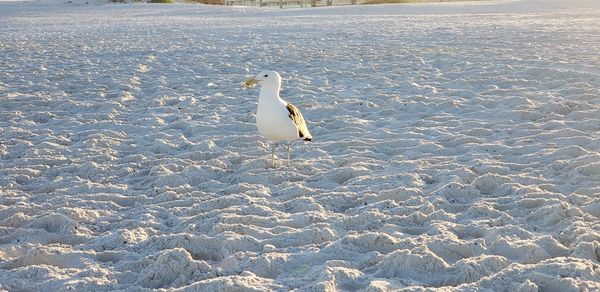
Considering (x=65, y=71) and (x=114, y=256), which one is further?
(x=65, y=71)

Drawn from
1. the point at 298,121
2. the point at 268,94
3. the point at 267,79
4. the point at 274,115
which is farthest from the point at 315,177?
the point at 267,79

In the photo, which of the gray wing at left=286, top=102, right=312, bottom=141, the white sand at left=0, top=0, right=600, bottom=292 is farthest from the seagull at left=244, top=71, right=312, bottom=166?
the white sand at left=0, top=0, right=600, bottom=292

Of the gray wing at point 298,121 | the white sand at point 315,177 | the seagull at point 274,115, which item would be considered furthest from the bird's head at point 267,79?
the white sand at point 315,177

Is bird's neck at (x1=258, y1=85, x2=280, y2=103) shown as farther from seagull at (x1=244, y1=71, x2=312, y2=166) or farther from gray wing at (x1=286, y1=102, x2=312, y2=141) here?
gray wing at (x1=286, y1=102, x2=312, y2=141)

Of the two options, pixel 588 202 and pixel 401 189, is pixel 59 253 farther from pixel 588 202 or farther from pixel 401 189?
pixel 588 202

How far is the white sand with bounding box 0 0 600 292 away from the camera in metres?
4.14

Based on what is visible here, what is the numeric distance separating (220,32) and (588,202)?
17.5 m

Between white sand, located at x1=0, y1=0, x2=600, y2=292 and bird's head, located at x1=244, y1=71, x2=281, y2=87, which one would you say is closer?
white sand, located at x1=0, y1=0, x2=600, y2=292

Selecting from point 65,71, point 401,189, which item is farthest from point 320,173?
point 65,71

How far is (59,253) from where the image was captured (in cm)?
446

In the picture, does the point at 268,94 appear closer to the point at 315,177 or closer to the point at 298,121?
the point at 298,121

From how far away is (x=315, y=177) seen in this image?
628 cm

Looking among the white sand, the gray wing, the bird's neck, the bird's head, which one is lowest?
the white sand

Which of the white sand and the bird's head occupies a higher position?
the bird's head
